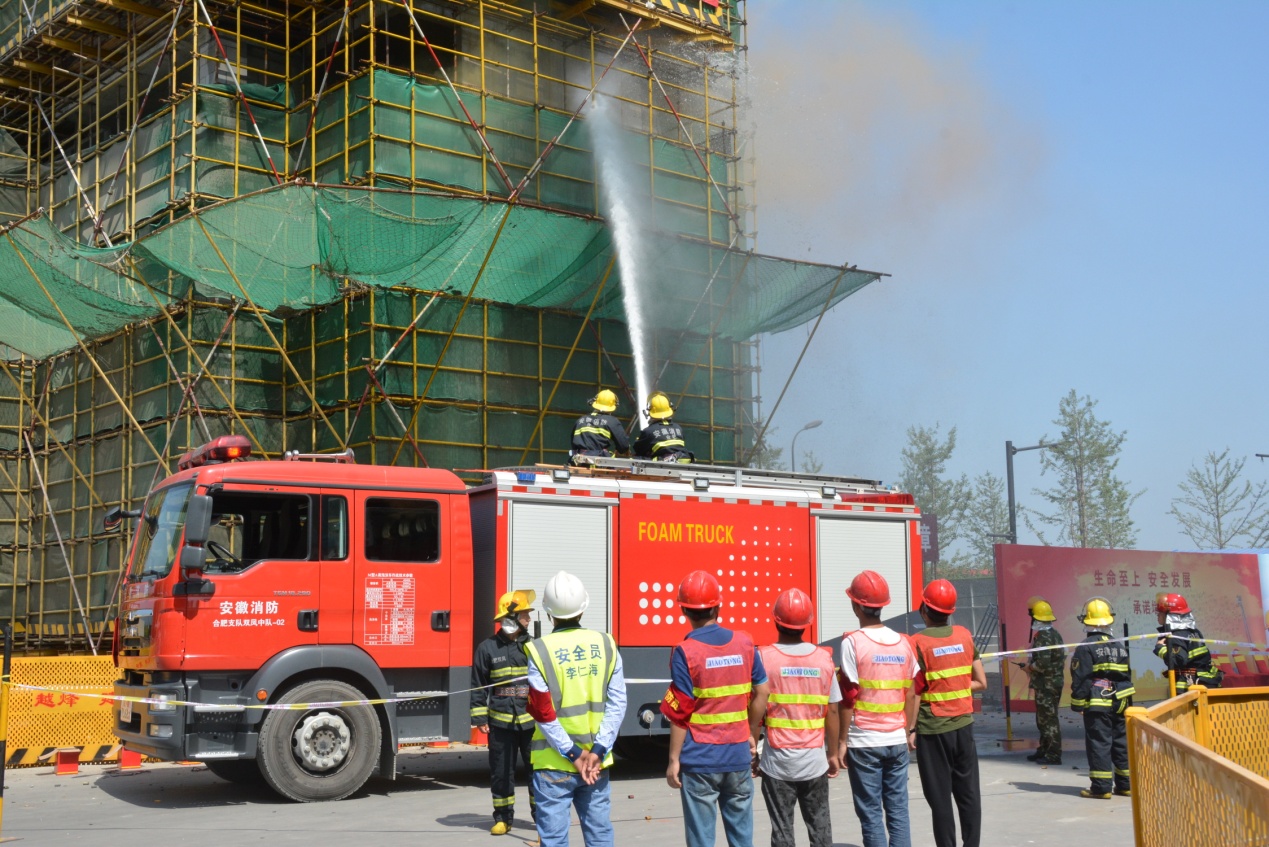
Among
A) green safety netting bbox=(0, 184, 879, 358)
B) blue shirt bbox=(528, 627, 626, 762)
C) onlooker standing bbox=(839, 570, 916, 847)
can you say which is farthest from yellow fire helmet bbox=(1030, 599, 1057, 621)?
blue shirt bbox=(528, 627, 626, 762)

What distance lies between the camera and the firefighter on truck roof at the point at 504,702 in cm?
967

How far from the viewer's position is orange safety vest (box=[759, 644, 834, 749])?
22.9 ft

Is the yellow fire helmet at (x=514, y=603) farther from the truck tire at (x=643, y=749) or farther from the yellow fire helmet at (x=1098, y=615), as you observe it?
the yellow fire helmet at (x=1098, y=615)

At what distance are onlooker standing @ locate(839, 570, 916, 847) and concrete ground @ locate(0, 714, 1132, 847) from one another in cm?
184

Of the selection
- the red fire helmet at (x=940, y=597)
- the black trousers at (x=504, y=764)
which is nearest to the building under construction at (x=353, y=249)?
the black trousers at (x=504, y=764)

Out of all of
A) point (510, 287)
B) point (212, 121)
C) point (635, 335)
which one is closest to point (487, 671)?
point (510, 287)

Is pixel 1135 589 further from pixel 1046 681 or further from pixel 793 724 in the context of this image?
pixel 793 724

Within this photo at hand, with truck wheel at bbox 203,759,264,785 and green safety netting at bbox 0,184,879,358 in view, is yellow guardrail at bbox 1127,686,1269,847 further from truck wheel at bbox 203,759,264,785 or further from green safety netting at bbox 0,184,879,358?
green safety netting at bbox 0,184,879,358

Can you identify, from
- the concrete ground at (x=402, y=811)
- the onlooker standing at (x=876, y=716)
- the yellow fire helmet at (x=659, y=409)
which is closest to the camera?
the onlooker standing at (x=876, y=716)

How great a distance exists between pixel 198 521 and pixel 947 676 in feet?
20.0

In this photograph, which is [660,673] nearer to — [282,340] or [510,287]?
[510,287]

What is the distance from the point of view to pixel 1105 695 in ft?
37.4

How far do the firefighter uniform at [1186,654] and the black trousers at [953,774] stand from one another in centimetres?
502

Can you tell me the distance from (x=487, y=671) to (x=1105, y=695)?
17.4ft
